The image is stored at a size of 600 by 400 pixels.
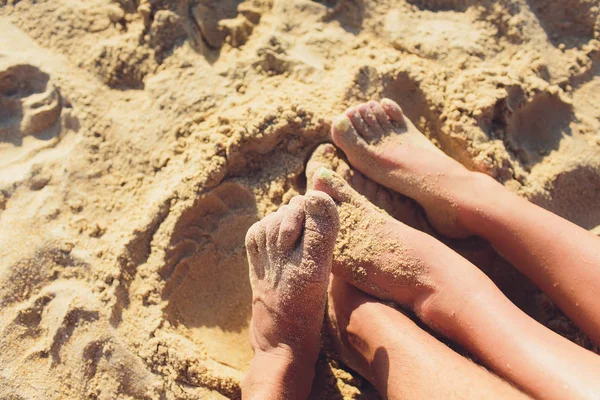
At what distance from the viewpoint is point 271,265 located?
1.47 metres

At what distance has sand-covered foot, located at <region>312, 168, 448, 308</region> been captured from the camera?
59.2 inches

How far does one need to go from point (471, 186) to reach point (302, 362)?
2.65ft

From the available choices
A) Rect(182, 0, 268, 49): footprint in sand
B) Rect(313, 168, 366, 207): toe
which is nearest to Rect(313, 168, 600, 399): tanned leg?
Rect(313, 168, 366, 207): toe

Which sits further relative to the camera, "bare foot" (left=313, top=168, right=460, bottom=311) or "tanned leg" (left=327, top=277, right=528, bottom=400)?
"bare foot" (left=313, top=168, right=460, bottom=311)

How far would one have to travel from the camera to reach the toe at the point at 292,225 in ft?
4.57

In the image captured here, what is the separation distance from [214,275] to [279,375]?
441 mm

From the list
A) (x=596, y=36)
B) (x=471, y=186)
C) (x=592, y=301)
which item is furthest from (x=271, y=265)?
(x=596, y=36)

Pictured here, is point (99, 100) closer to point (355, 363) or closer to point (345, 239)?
point (345, 239)

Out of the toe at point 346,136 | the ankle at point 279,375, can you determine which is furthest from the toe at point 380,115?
the ankle at point 279,375

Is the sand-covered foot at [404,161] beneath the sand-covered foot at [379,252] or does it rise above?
above

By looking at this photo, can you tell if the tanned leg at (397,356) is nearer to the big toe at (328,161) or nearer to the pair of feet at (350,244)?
the pair of feet at (350,244)

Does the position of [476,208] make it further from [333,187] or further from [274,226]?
[274,226]

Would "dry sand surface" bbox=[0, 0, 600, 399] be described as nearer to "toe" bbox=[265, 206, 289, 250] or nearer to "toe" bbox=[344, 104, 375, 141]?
"toe" bbox=[344, 104, 375, 141]

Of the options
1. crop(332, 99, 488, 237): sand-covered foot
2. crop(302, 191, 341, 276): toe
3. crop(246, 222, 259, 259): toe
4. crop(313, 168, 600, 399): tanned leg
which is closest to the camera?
crop(313, 168, 600, 399): tanned leg
